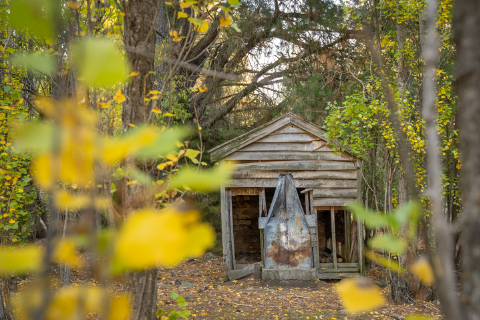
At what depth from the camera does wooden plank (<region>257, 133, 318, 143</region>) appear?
932cm

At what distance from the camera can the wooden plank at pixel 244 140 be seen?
9211mm

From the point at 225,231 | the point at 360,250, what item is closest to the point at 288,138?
the point at 225,231

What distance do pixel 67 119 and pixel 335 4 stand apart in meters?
11.8

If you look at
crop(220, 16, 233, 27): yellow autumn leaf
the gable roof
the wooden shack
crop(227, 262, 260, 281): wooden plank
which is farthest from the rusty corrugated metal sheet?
crop(220, 16, 233, 27): yellow autumn leaf

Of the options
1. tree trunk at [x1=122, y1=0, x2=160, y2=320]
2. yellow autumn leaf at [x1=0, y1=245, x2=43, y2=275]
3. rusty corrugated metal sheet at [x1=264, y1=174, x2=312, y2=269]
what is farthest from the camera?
rusty corrugated metal sheet at [x1=264, y1=174, x2=312, y2=269]

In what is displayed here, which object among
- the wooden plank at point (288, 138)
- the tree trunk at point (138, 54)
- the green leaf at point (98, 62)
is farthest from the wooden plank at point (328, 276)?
the green leaf at point (98, 62)

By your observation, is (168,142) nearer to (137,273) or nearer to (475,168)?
(475,168)

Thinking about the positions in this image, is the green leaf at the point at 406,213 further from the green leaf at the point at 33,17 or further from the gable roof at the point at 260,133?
the gable roof at the point at 260,133

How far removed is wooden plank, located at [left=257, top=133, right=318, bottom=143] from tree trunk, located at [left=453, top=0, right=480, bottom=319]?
8.71 meters

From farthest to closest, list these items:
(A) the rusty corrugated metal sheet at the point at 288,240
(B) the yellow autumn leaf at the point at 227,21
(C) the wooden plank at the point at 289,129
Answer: (C) the wooden plank at the point at 289,129 < (A) the rusty corrugated metal sheet at the point at 288,240 < (B) the yellow autumn leaf at the point at 227,21

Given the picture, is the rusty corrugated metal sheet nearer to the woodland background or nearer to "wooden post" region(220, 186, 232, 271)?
"wooden post" region(220, 186, 232, 271)

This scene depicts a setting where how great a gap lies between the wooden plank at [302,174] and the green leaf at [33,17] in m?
8.56

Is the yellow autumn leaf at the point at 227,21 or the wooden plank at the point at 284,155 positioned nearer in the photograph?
the yellow autumn leaf at the point at 227,21

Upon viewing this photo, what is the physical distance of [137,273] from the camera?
2.24m
